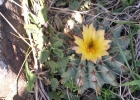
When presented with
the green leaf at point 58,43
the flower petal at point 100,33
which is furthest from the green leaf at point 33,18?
the flower petal at point 100,33

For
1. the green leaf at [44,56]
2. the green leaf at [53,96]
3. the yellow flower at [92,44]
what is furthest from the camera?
the green leaf at [53,96]

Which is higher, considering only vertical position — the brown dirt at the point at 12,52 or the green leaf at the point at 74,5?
the green leaf at the point at 74,5

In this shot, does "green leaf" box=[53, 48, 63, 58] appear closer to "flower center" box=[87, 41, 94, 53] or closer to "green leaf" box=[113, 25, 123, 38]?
"flower center" box=[87, 41, 94, 53]

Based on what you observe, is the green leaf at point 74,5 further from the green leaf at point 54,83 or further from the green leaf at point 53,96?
the green leaf at point 53,96

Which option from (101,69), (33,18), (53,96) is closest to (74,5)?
(33,18)

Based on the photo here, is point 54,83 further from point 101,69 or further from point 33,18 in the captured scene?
point 33,18

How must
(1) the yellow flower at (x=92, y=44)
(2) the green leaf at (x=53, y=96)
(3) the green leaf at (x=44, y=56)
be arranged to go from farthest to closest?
1. (2) the green leaf at (x=53, y=96)
2. (3) the green leaf at (x=44, y=56)
3. (1) the yellow flower at (x=92, y=44)

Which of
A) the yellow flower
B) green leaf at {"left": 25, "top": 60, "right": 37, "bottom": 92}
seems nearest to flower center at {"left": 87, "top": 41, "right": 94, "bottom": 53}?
the yellow flower
